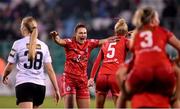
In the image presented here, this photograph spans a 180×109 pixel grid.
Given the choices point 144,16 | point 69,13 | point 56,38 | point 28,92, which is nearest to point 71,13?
point 69,13

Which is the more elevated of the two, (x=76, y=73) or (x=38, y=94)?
(x=76, y=73)

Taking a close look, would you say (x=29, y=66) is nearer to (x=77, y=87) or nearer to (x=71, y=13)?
(x=77, y=87)

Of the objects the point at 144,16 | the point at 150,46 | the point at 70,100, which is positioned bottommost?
the point at 70,100

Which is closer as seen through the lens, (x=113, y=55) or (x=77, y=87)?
(x=113, y=55)

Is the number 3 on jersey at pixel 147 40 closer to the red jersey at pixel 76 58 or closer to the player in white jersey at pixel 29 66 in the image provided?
the player in white jersey at pixel 29 66

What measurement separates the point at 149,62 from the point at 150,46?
218mm

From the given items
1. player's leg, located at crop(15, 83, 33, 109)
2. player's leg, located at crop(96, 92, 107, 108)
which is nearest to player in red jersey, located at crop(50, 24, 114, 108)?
player's leg, located at crop(96, 92, 107, 108)

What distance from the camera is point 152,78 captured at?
8617 millimetres

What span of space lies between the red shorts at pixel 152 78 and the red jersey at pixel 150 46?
9 cm

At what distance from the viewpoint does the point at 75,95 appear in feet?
45.0

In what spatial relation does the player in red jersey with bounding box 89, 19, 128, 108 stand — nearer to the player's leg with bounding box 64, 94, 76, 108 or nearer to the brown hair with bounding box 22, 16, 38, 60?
the player's leg with bounding box 64, 94, 76, 108

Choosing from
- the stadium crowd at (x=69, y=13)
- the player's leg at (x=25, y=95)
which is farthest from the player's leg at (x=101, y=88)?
the stadium crowd at (x=69, y=13)

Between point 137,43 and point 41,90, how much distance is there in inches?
116

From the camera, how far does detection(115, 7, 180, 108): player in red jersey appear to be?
8.63m
